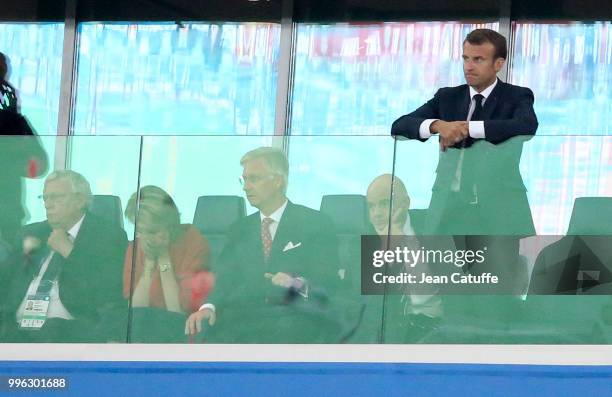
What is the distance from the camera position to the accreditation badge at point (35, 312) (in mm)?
6715

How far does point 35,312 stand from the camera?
22.0 feet

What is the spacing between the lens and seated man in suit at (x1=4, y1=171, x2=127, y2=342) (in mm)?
6695

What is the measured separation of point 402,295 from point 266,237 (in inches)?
29.3

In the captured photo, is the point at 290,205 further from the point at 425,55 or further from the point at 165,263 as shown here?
the point at 425,55

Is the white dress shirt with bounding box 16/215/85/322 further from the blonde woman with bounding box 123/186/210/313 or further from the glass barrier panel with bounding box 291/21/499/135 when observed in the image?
the glass barrier panel with bounding box 291/21/499/135

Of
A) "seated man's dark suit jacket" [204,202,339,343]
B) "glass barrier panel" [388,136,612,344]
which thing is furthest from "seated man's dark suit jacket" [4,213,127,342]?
"glass barrier panel" [388,136,612,344]

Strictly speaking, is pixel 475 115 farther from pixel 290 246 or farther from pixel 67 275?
pixel 67 275

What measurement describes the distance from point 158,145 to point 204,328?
3.32ft

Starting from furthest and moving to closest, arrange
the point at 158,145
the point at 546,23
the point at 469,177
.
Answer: the point at 546,23 < the point at 158,145 < the point at 469,177

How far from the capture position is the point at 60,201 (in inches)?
266

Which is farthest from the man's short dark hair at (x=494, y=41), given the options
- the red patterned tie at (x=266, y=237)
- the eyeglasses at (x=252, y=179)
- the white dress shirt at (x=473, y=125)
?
the red patterned tie at (x=266, y=237)

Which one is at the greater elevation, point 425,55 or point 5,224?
point 425,55

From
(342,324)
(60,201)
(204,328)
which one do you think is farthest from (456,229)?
(60,201)

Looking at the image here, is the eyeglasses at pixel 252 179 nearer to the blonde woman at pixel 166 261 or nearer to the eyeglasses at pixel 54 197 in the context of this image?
the blonde woman at pixel 166 261
